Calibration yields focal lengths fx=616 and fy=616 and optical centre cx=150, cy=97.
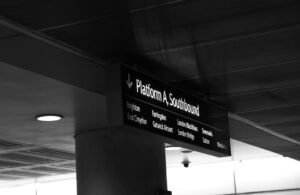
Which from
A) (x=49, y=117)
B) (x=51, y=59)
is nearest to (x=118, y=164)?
(x=49, y=117)

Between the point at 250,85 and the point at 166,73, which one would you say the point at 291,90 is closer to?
the point at 250,85

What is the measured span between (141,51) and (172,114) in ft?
2.85

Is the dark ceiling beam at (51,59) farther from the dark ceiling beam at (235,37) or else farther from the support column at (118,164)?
the support column at (118,164)

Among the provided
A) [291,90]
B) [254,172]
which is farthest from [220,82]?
[254,172]

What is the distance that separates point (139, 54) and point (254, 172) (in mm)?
10838

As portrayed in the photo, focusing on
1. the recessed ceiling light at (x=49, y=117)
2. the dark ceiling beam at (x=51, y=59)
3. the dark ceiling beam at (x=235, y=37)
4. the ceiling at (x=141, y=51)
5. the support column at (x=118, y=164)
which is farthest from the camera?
the support column at (x=118, y=164)

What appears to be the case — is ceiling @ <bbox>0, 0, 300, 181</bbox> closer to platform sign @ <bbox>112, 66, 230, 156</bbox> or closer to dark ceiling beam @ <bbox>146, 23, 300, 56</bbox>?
dark ceiling beam @ <bbox>146, 23, 300, 56</bbox>

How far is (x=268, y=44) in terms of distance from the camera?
682 cm

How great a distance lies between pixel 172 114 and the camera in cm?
712

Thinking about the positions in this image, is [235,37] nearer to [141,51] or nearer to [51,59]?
[141,51]

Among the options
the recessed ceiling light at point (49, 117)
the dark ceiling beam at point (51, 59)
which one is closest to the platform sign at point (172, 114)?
the dark ceiling beam at point (51, 59)

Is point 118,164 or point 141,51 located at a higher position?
point 141,51

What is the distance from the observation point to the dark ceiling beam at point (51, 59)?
5867 millimetres

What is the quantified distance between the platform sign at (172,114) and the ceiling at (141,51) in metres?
0.34
